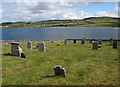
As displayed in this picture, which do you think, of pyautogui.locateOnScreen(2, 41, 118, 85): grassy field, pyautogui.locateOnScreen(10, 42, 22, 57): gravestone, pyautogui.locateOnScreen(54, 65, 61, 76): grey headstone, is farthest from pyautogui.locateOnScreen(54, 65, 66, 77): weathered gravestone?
pyautogui.locateOnScreen(10, 42, 22, 57): gravestone

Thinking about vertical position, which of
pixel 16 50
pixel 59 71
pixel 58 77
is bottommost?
pixel 58 77

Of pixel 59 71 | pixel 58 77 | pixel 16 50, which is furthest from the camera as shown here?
pixel 16 50

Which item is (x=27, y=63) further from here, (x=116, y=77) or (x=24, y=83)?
(x=116, y=77)

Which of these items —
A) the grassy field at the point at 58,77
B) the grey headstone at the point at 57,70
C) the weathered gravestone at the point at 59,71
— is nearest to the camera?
the grassy field at the point at 58,77

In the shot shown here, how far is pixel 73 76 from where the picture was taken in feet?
57.9

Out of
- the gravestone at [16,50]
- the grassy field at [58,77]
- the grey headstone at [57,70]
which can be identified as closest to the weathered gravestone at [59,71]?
the grey headstone at [57,70]

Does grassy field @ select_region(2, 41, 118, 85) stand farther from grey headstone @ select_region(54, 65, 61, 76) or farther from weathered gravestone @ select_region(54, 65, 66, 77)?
grey headstone @ select_region(54, 65, 61, 76)

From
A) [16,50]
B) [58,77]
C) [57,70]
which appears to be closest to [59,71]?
[57,70]

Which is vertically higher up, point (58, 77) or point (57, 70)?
point (57, 70)

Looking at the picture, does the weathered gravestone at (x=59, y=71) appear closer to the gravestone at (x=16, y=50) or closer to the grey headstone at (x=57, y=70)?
the grey headstone at (x=57, y=70)

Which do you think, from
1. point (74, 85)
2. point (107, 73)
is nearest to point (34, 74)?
point (74, 85)

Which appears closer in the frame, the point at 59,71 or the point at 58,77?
the point at 58,77

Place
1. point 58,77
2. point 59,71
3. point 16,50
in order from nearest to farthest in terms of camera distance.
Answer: point 58,77, point 59,71, point 16,50

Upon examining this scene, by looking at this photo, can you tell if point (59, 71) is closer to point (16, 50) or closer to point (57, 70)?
point (57, 70)
